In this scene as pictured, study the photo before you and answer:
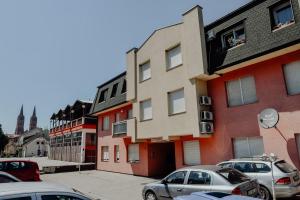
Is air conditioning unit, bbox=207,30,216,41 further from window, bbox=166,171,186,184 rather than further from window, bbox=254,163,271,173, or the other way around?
window, bbox=166,171,186,184

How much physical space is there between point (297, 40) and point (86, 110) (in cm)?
3231

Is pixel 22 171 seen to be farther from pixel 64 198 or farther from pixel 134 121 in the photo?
pixel 64 198

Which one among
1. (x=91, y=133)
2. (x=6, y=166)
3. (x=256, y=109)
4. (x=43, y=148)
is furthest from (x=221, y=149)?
(x=43, y=148)

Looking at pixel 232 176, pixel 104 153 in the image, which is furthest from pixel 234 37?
pixel 104 153

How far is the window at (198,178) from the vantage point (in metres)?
7.19

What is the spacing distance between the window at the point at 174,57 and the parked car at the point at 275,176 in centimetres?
779

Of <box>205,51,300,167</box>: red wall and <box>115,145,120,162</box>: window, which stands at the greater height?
<box>205,51,300,167</box>: red wall

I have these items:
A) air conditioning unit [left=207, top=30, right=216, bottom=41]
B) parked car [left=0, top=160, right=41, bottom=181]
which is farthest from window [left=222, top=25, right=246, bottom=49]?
parked car [left=0, top=160, right=41, bottom=181]

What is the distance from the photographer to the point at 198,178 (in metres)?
7.46

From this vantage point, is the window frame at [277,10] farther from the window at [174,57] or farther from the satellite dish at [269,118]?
the window at [174,57]

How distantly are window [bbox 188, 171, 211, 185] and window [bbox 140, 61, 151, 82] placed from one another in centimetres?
1057

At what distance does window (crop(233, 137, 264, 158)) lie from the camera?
11.2 meters

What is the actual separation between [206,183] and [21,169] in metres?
11.0

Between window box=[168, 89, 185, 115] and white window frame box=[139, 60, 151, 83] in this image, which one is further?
white window frame box=[139, 60, 151, 83]
